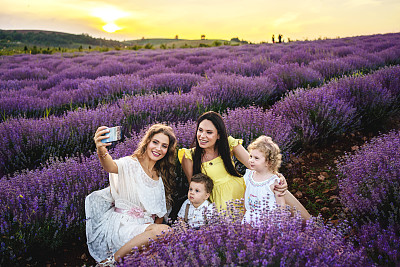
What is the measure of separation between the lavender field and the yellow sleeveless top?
0.31 meters

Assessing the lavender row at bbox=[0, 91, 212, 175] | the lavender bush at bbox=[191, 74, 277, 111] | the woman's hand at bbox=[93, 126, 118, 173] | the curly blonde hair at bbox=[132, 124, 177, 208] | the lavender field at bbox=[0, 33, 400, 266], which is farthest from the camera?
the lavender bush at bbox=[191, 74, 277, 111]

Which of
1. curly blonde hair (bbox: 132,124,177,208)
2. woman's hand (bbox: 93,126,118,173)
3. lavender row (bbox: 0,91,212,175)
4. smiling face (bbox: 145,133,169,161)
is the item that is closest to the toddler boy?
curly blonde hair (bbox: 132,124,177,208)

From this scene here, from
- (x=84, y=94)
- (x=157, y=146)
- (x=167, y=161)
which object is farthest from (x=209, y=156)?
(x=84, y=94)

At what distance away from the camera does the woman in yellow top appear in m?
2.64

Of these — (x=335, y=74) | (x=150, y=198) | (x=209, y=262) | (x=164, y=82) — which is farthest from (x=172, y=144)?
(x=335, y=74)

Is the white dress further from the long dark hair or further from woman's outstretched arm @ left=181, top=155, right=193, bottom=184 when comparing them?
the long dark hair

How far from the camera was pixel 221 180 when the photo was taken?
2.68 metres

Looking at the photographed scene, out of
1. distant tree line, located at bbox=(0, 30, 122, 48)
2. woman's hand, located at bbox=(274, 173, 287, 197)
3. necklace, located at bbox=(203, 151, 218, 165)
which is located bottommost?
woman's hand, located at bbox=(274, 173, 287, 197)

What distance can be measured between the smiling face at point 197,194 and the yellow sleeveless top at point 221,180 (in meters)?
0.17

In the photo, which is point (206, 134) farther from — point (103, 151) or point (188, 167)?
point (103, 151)

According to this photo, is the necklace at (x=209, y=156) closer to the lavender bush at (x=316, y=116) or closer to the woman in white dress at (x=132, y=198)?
the woman in white dress at (x=132, y=198)

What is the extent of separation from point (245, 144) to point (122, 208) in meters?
1.43

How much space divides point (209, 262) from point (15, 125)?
3218 millimetres

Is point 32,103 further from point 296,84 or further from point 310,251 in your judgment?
point 310,251
